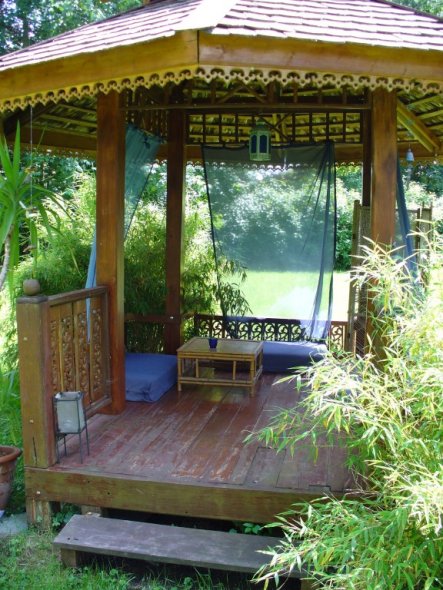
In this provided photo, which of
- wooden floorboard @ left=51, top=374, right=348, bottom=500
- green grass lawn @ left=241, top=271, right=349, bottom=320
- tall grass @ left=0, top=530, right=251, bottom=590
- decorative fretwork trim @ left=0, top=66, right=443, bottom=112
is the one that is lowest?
tall grass @ left=0, top=530, right=251, bottom=590

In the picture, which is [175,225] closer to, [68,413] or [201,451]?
[201,451]

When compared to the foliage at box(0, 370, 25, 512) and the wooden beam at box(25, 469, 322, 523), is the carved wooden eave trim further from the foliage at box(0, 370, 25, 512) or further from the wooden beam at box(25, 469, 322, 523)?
the wooden beam at box(25, 469, 322, 523)

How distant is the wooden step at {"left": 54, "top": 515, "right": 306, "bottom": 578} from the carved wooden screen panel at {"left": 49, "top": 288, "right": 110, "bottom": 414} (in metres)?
0.85

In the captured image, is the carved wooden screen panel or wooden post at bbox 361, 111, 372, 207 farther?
wooden post at bbox 361, 111, 372, 207

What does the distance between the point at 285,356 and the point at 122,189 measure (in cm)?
243

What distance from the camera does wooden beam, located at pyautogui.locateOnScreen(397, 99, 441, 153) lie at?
17.2 ft

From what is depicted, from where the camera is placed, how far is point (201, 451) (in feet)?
13.1

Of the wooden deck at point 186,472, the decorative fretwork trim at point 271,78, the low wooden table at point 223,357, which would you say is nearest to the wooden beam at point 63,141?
the low wooden table at point 223,357

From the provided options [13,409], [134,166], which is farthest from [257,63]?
[13,409]

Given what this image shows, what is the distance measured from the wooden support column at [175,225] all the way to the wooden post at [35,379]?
8.72 feet

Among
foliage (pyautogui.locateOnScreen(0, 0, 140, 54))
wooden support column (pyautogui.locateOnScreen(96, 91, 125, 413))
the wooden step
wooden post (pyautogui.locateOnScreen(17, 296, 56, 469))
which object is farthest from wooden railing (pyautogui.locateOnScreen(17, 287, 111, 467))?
foliage (pyautogui.locateOnScreen(0, 0, 140, 54))

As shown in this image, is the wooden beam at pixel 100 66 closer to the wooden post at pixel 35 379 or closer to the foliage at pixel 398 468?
the wooden post at pixel 35 379

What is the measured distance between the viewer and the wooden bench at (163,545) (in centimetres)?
301

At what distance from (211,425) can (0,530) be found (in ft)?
5.17
